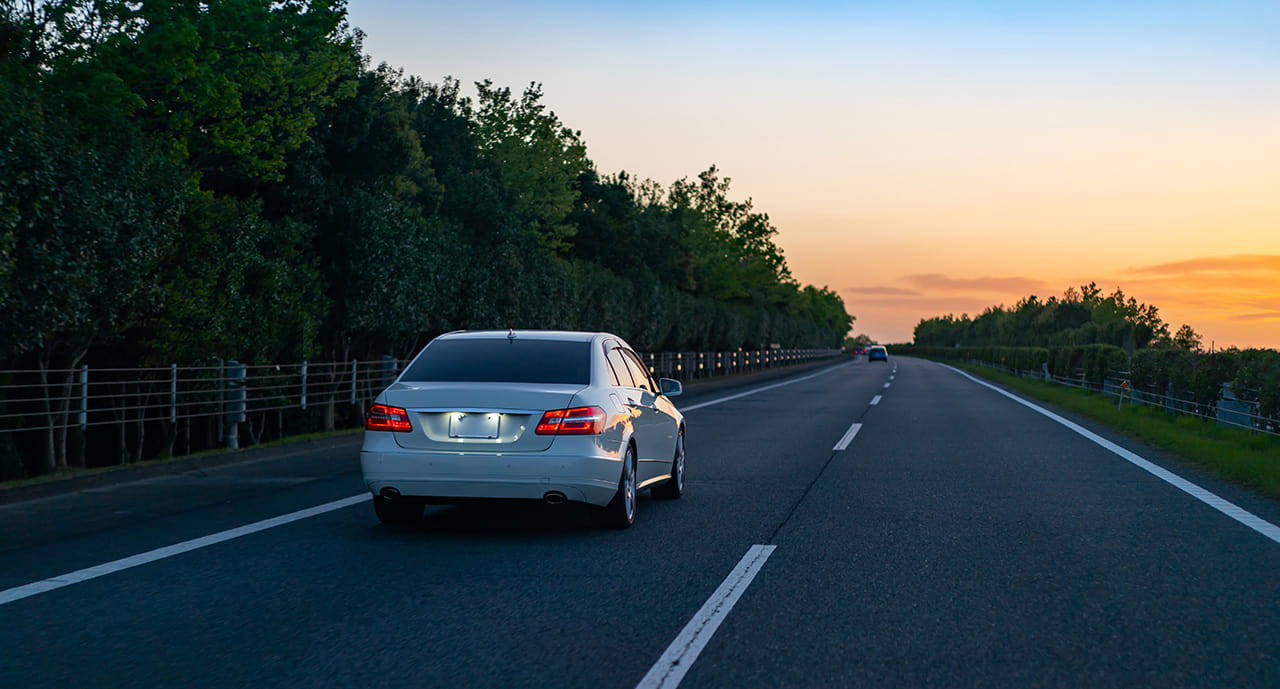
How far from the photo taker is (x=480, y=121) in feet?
173

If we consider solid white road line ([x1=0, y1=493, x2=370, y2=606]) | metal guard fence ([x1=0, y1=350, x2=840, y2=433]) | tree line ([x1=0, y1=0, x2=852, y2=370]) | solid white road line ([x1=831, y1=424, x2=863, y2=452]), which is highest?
tree line ([x1=0, y1=0, x2=852, y2=370])

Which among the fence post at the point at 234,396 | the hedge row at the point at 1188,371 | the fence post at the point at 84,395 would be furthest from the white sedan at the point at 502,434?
the hedge row at the point at 1188,371

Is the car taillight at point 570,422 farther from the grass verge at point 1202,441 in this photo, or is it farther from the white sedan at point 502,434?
the grass verge at point 1202,441

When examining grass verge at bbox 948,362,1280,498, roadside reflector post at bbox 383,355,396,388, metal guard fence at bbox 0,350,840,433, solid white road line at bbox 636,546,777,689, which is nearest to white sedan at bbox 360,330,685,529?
solid white road line at bbox 636,546,777,689

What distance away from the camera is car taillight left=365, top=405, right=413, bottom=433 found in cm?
820

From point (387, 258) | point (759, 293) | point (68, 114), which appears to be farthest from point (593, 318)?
point (759, 293)

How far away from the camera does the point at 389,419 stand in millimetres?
8266

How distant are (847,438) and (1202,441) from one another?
5370 mm

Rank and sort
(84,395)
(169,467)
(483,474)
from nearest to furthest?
(483,474), (169,467), (84,395)

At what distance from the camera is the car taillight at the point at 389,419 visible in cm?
820

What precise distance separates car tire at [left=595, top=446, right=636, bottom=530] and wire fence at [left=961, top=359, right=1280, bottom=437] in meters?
12.3

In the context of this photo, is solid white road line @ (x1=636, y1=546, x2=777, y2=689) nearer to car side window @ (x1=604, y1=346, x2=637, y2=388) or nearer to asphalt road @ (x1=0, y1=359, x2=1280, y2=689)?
asphalt road @ (x1=0, y1=359, x2=1280, y2=689)

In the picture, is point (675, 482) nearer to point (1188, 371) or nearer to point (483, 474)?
point (483, 474)

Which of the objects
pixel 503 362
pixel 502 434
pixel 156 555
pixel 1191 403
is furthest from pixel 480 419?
pixel 1191 403
